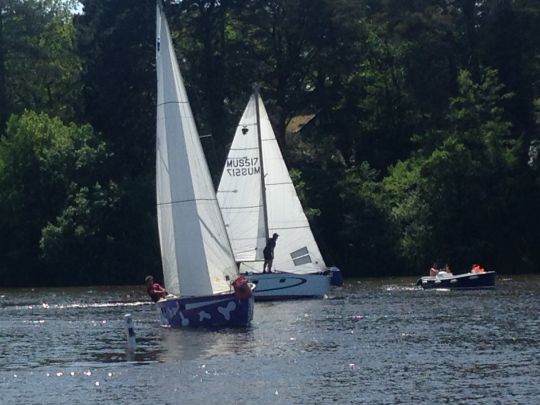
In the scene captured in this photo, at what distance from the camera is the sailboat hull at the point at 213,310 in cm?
4372

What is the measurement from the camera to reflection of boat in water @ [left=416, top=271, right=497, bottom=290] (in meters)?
62.9

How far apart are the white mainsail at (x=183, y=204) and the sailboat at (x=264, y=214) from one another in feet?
46.6

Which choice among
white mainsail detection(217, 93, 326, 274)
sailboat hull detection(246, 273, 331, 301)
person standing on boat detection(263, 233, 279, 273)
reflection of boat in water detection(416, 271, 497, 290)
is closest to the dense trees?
reflection of boat in water detection(416, 271, 497, 290)

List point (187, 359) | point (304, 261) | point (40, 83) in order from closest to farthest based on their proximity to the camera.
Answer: point (187, 359) → point (304, 261) → point (40, 83)

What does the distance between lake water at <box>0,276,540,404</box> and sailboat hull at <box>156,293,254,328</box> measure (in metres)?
0.45

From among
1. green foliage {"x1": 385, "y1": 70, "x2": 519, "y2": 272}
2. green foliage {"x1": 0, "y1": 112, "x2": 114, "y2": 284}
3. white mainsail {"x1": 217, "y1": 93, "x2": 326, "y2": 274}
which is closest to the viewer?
white mainsail {"x1": 217, "y1": 93, "x2": 326, "y2": 274}

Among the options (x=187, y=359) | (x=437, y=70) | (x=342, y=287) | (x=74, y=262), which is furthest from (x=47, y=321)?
(x=437, y=70)

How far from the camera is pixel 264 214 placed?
2338 inches

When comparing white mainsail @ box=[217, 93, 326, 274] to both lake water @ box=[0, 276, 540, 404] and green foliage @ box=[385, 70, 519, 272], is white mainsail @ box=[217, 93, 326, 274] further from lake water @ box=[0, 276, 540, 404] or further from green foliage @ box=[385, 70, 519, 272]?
green foliage @ box=[385, 70, 519, 272]

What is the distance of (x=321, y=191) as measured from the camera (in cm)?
8244

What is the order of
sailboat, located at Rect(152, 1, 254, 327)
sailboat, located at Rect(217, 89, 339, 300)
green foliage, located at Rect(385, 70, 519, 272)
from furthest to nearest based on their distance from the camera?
1. green foliage, located at Rect(385, 70, 519, 272)
2. sailboat, located at Rect(217, 89, 339, 300)
3. sailboat, located at Rect(152, 1, 254, 327)

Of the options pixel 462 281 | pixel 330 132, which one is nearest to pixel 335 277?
pixel 462 281

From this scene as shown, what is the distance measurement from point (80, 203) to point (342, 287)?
1946cm

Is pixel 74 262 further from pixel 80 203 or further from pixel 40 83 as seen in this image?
pixel 40 83
